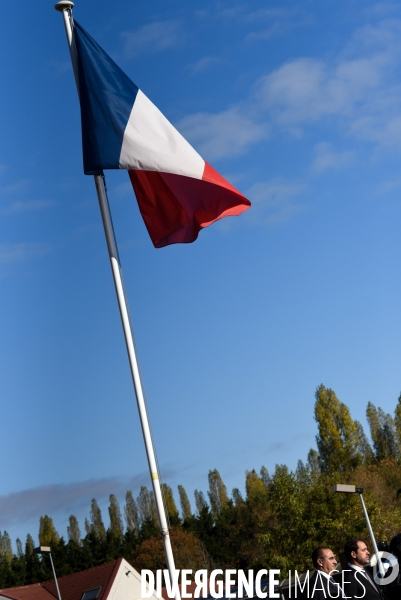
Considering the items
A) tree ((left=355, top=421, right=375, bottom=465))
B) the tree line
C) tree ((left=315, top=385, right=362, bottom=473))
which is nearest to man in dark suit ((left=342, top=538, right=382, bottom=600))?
the tree line

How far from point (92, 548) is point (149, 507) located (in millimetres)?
27373

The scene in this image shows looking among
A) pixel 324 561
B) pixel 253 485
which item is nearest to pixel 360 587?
pixel 324 561

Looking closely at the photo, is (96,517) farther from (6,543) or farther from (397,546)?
(397,546)

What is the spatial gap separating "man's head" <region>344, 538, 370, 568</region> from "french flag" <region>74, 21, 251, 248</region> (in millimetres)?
3907

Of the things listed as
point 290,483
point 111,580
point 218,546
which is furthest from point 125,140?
point 218,546

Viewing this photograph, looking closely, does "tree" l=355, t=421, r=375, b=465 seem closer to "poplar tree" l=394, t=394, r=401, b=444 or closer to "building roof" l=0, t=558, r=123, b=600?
"poplar tree" l=394, t=394, r=401, b=444

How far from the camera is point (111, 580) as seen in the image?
138 ft

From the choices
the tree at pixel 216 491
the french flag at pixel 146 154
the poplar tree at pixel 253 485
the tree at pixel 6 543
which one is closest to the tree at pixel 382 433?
the poplar tree at pixel 253 485

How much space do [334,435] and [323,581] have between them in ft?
213

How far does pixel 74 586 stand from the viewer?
46.9m

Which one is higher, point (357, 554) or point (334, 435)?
point (334, 435)

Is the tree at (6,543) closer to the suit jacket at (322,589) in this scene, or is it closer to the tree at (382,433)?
the tree at (382,433)

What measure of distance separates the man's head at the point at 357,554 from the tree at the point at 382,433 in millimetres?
72701

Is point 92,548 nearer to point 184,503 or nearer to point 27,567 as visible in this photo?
point 27,567
